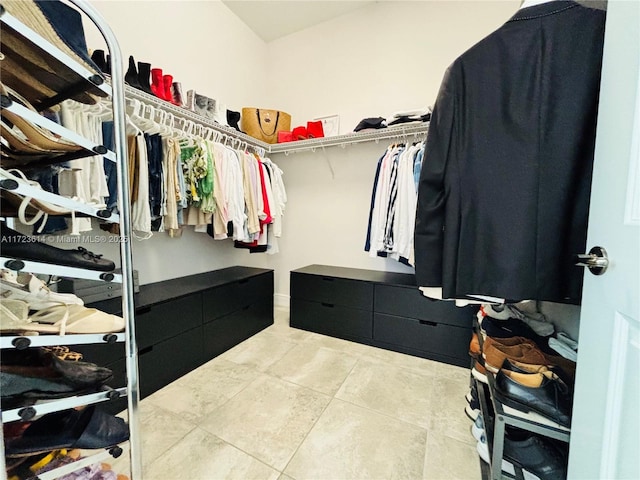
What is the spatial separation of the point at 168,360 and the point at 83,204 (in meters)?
1.32

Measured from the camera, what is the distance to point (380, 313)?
2.04 meters

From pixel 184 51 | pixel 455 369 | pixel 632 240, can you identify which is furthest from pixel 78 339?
pixel 184 51

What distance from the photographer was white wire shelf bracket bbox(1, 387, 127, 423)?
500 millimetres

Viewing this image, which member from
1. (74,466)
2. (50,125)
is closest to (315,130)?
(50,125)

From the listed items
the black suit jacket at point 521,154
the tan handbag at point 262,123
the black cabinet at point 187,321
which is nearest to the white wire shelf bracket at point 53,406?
the black cabinet at point 187,321

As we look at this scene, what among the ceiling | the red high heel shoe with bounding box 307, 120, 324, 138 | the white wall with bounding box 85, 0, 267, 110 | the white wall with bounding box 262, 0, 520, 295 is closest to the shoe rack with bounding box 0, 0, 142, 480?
the white wall with bounding box 85, 0, 267, 110

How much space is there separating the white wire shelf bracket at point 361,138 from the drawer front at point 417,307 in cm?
123

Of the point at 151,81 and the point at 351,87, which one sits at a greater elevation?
the point at 351,87

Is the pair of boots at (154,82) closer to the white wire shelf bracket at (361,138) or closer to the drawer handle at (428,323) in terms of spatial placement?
the white wire shelf bracket at (361,138)

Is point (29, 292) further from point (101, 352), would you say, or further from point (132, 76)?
point (132, 76)

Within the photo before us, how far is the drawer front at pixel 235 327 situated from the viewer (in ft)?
6.01

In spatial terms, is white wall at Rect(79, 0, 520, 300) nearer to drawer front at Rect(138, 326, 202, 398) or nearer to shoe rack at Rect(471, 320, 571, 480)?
drawer front at Rect(138, 326, 202, 398)

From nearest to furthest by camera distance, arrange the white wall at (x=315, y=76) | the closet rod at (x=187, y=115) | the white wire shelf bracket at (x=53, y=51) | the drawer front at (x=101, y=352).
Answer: the white wire shelf bracket at (x=53, y=51) → the drawer front at (x=101, y=352) → the closet rod at (x=187, y=115) → the white wall at (x=315, y=76)

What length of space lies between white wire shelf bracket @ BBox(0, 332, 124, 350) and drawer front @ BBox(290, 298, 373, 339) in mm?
1713
